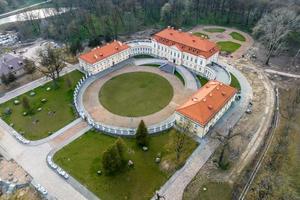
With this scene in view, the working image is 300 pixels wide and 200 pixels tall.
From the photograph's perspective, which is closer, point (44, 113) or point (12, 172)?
point (12, 172)

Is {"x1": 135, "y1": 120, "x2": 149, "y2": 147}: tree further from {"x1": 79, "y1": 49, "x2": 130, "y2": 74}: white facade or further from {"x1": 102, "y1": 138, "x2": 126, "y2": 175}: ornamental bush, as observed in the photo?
{"x1": 79, "y1": 49, "x2": 130, "y2": 74}: white facade

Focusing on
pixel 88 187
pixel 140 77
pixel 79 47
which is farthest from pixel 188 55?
pixel 88 187

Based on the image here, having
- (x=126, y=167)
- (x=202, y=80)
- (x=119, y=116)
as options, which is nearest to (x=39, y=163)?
(x=126, y=167)

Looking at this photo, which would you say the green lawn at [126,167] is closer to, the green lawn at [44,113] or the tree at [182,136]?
the tree at [182,136]

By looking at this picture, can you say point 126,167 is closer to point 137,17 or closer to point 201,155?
point 201,155

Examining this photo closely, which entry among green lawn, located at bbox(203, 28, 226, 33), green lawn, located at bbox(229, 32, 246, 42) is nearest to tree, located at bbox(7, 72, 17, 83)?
green lawn, located at bbox(203, 28, 226, 33)

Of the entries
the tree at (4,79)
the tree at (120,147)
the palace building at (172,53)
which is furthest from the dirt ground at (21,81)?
the tree at (120,147)

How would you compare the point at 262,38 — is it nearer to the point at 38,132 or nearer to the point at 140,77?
the point at 140,77
